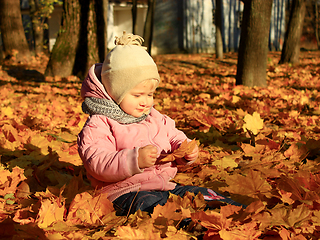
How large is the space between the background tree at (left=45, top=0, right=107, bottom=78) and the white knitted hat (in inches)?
238

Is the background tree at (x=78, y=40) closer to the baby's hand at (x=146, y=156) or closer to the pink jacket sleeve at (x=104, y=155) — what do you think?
the pink jacket sleeve at (x=104, y=155)

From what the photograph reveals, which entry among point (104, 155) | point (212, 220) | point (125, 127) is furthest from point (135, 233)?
point (125, 127)

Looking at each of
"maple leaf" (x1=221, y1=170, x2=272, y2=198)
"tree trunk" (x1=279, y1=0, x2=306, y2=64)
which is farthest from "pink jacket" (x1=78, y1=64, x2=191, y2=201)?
"tree trunk" (x1=279, y1=0, x2=306, y2=64)

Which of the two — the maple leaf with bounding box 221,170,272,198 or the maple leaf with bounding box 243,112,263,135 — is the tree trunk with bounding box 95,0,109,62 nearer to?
the maple leaf with bounding box 243,112,263,135

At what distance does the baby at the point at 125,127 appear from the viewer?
1649 millimetres

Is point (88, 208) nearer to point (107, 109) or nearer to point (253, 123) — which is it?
point (107, 109)

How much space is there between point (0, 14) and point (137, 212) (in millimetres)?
11535

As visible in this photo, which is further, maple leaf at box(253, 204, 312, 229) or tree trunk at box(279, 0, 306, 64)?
tree trunk at box(279, 0, 306, 64)

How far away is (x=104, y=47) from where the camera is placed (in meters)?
7.79

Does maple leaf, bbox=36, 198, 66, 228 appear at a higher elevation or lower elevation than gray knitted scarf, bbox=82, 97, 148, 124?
lower

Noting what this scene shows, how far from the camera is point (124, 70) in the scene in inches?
66.7

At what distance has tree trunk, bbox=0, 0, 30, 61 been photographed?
10.8 metres

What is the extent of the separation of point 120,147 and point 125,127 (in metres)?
0.12

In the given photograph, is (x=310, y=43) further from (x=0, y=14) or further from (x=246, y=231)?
(x=246, y=231)
